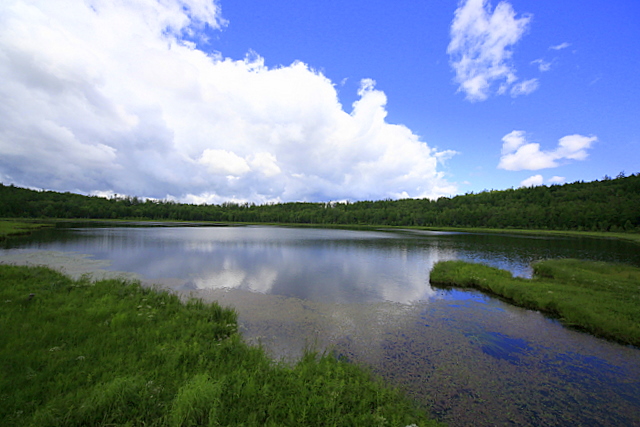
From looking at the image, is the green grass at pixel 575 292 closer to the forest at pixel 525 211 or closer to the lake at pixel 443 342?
the lake at pixel 443 342

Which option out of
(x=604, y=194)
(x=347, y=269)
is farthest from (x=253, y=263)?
(x=604, y=194)

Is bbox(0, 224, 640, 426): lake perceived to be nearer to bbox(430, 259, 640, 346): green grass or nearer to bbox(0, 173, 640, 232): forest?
bbox(430, 259, 640, 346): green grass

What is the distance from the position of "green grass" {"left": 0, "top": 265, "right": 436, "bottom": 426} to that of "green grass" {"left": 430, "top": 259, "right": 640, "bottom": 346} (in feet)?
42.4

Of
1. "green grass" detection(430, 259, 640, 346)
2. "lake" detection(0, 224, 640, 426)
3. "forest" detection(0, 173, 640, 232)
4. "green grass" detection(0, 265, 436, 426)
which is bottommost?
"lake" detection(0, 224, 640, 426)

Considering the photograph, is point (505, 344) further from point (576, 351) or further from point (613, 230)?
point (613, 230)

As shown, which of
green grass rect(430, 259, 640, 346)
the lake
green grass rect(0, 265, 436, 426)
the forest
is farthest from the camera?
the forest

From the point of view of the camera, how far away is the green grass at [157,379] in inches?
218

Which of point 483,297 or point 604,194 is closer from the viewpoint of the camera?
point 483,297

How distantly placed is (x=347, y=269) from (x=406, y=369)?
64.0ft

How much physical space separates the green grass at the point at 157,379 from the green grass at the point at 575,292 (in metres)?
12.9

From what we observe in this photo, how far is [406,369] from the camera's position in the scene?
9.48 m

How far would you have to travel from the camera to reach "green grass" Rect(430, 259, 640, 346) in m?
13.2

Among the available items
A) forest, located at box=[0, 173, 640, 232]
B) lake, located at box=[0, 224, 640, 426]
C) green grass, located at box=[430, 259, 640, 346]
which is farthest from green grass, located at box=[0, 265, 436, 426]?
forest, located at box=[0, 173, 640, 232]

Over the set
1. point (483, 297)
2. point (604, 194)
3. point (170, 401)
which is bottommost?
point (483, 297)
